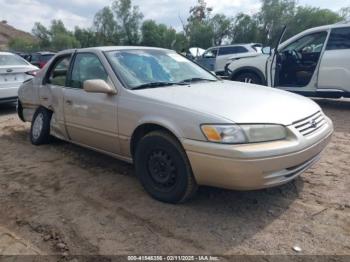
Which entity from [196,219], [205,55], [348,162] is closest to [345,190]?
[348,162]

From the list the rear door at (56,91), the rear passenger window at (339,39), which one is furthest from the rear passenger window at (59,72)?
the rear passenger window at (339,39)

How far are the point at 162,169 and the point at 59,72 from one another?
2.72 meters

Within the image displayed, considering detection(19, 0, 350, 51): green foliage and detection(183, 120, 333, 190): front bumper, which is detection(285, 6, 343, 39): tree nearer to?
Result: detection(19, 0, 350, 51): green foliage

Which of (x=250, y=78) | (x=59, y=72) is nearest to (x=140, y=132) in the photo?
(x=59, y=72)

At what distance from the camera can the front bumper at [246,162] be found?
281cm

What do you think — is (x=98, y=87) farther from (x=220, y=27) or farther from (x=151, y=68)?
(x=220, y=27)

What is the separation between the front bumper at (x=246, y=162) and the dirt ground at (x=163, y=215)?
0.37 metres

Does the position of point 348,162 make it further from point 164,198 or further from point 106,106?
point 106,106

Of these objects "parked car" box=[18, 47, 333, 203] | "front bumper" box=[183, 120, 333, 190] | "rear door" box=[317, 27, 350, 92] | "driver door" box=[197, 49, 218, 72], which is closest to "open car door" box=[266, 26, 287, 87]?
"rear door" box=[317, 27, 350, 92]

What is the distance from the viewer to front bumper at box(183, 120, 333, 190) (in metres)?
2.81

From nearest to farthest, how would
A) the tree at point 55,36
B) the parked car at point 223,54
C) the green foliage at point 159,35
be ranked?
the parked car at point 223,54 < the green foliage at point 159,35 < the tree at point 55,36

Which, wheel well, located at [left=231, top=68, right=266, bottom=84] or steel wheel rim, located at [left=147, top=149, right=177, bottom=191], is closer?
steel wheel rim, located at [left=147, top=149, right=177, bottom=191]

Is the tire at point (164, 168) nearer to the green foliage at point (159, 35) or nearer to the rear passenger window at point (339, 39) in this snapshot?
the rear passenger window at point (339, 39)

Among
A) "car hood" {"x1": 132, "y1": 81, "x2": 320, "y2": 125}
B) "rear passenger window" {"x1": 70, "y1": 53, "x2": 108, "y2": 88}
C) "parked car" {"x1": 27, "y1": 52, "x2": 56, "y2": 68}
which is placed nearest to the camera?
"car hood" {"x1": 132, "y1": 81, "x2": 320, "y2": 125}
